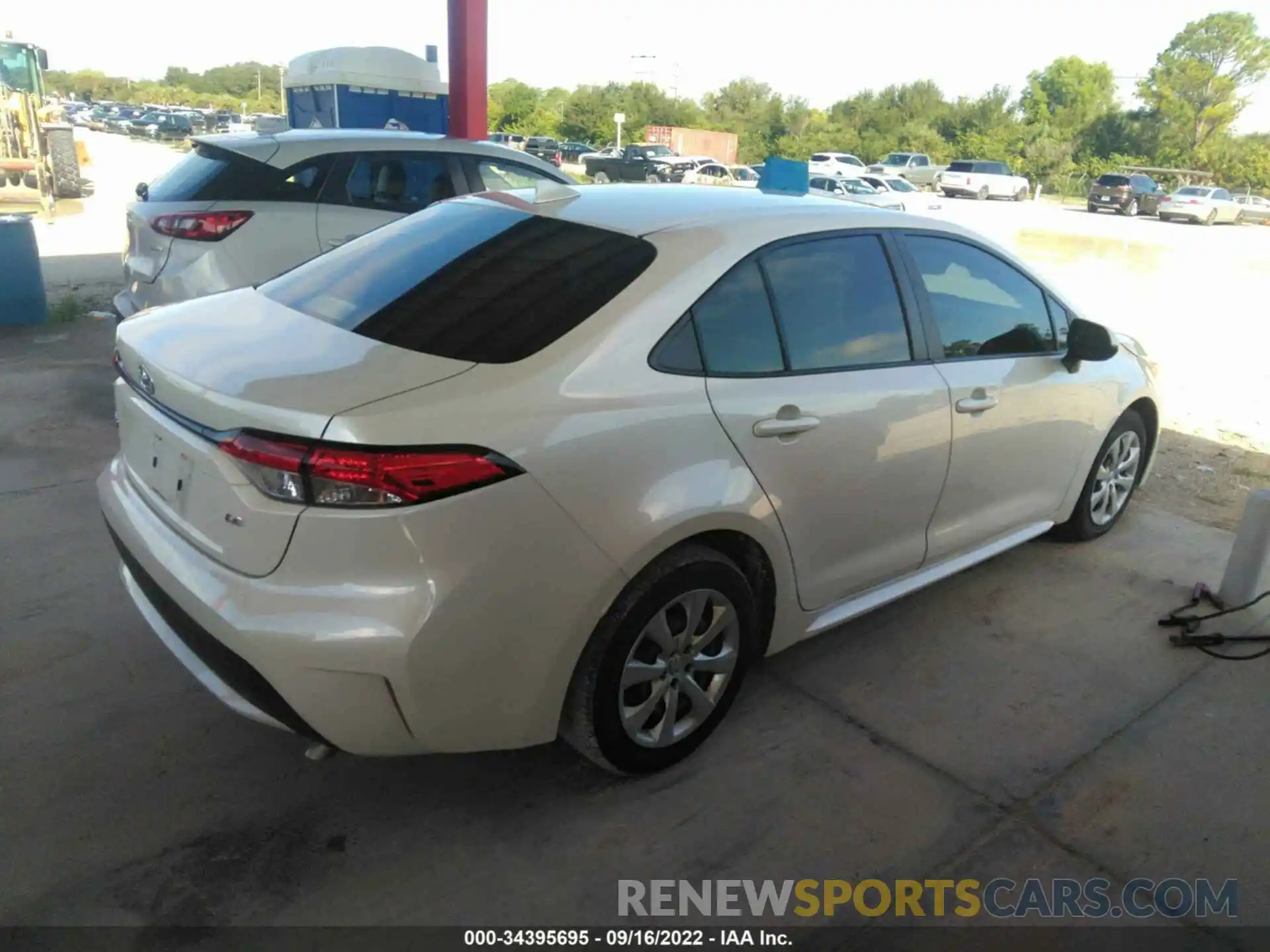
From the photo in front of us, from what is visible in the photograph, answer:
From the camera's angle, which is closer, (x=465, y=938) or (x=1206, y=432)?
(x=465, y=938)

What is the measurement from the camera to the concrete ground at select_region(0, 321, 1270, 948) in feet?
7.80

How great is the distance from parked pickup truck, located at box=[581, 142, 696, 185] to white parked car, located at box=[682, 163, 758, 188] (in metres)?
0.67

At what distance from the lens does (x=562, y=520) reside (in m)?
2.26

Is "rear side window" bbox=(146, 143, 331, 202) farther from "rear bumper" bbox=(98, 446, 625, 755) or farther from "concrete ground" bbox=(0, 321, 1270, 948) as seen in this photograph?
"rear bumper" bbox=(98, 446, 625, 755)

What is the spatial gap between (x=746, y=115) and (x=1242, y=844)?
2863 inches

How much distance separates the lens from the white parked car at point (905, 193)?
27.3 metres

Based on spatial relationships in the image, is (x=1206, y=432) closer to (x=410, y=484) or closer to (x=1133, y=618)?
(x=1133, y=618)

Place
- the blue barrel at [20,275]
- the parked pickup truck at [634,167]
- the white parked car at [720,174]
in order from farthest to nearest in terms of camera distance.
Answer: the parked pickup truck at [634,167] → the white parked car at [720,174] → the blue barrel at [20,275]

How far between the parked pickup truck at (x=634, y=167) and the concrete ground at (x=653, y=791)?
31.5 m

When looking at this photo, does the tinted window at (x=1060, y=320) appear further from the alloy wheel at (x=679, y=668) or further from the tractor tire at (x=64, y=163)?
the tractor tire at (x=64, y=163)

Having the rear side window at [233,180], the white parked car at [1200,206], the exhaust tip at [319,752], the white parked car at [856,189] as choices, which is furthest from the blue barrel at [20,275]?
the white parked car at [1200,206]

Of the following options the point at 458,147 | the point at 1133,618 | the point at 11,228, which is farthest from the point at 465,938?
the point at 11,228

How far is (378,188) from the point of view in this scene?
6555 millimetres

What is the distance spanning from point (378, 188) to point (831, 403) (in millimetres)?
4721
